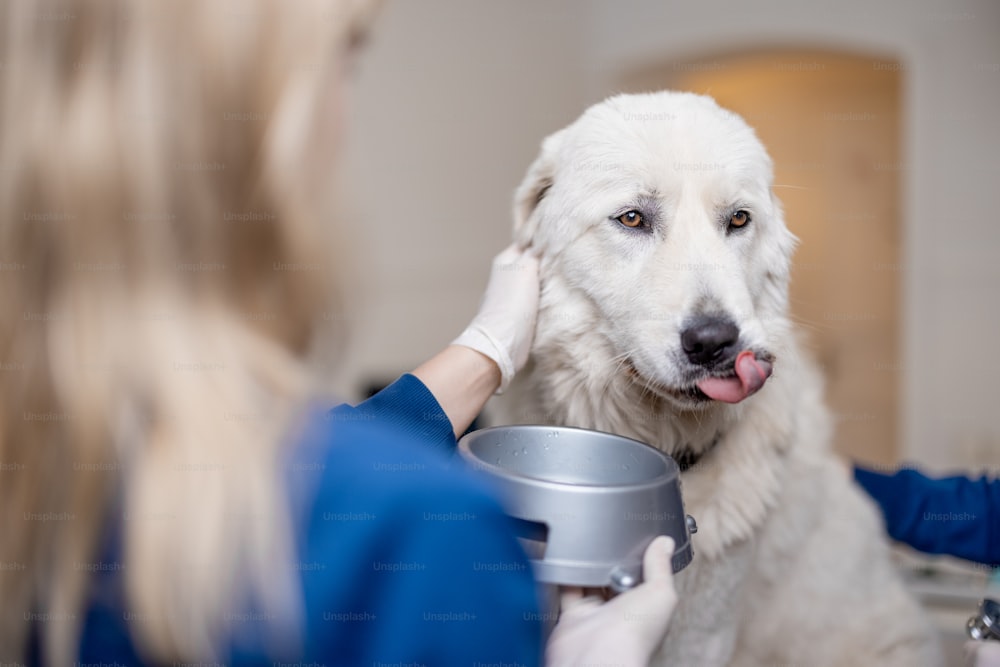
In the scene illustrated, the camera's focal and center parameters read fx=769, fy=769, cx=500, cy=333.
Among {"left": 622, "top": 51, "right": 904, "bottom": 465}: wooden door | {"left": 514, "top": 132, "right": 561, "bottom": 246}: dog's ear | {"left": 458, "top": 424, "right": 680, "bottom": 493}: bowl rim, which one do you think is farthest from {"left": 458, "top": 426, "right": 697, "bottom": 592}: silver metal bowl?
{"left": 622, "top": 51, "right": 904, "bottom": 465}: wooden door

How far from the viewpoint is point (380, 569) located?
0.67 meters

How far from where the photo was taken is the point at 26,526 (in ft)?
2.21

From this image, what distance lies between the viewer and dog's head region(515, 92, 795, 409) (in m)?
1.33

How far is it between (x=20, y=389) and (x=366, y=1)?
45 centimetres

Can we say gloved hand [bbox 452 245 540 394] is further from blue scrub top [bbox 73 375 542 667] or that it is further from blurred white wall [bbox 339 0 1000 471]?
blurred white wall [bbox 339 0 1000 471]

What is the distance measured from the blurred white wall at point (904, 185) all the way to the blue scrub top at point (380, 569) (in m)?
2.79

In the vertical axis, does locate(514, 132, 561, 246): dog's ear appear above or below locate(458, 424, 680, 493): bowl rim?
above

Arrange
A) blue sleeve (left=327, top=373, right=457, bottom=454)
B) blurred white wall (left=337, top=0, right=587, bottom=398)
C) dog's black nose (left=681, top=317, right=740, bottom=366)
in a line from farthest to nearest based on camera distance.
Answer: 1. blurred white wall (left=337, top=0, right=587, bottom=398)
2. dog's black nose (left=681, top=317, right=740, bottom=366)
3. blue sleeve (left=327, top=373, right=457, bottom=454)

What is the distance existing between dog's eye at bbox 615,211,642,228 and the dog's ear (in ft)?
0.69

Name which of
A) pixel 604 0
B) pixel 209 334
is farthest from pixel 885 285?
pixel 209 334

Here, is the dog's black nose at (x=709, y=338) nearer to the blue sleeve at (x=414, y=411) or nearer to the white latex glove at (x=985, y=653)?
the blue sleeve at (x=414, y=411)

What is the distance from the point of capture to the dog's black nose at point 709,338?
1.30 m

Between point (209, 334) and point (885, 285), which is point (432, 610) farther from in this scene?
point (885, 285)

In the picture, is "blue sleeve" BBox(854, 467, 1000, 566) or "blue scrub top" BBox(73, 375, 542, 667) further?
"blue sleeve" BBox(854, 467, 1000, 566)
